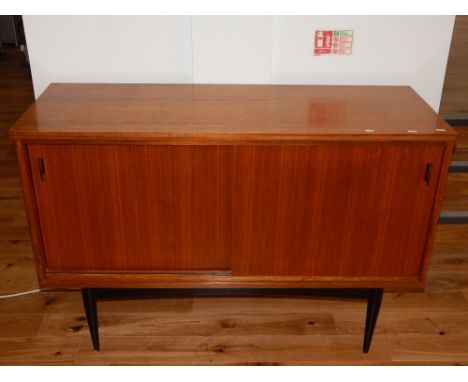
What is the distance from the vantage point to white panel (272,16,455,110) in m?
2.01

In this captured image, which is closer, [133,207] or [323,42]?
[133,207]

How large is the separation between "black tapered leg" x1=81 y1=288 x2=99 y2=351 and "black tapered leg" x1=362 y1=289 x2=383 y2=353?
0.97 metres

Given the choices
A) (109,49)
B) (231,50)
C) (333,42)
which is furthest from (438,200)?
(109,49)

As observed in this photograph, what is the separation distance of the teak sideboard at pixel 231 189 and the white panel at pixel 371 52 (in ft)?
0.81

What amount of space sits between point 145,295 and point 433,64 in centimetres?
137

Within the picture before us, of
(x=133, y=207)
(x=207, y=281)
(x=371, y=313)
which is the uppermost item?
(x=133, y=207)

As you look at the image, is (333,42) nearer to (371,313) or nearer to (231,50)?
(231,50)

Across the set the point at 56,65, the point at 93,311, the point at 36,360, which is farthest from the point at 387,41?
the point at 36,360

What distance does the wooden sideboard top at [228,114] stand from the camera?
1.53 m

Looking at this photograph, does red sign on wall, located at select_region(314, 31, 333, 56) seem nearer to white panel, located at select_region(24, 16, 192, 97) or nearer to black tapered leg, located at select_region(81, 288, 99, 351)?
white panel, located at select_region(24, 16, 192, 97)

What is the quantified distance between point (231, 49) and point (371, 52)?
529 mm

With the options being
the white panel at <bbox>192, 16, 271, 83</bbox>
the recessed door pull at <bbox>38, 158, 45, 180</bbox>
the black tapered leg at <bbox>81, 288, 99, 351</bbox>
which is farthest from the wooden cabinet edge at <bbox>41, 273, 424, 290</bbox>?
the white panel at <bbox>192, 16, 271, 83</bbox>

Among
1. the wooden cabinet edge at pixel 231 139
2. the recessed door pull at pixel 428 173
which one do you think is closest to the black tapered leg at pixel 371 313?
the recessed door pull at pixel 428 173

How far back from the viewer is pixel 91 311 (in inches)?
75.8
